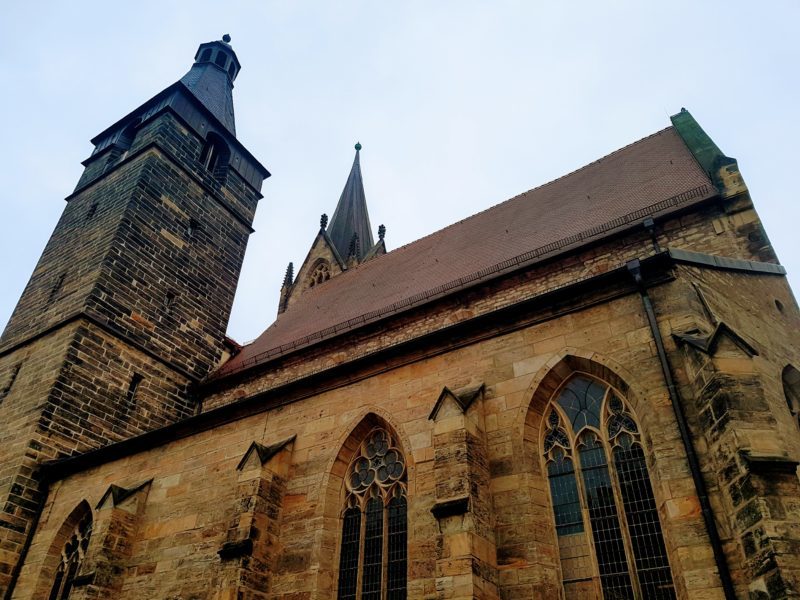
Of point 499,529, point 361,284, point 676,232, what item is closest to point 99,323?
point 361,284

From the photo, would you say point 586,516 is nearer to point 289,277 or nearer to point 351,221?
point 289,277

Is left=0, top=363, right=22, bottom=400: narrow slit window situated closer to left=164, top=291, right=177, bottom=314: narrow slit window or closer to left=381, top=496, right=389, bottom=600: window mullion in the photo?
left=164, top=291, right=177, bottom=314: narrow slit window

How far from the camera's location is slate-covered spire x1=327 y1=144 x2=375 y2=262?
26.0m

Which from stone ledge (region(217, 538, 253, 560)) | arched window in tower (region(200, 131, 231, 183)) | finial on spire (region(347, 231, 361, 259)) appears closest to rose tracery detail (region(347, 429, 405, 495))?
stone ledge (region(217, 538, 253, 560))

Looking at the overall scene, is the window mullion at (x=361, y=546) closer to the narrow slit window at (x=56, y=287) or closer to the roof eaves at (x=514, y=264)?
the roof eaves at (x=514, y=264)

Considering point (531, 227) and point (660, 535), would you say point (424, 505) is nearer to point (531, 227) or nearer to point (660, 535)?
point (660, 535)

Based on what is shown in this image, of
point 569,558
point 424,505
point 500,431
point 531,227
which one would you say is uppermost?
point 531,227

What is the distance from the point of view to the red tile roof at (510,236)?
433 inches

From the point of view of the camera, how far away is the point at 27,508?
37.6 ft

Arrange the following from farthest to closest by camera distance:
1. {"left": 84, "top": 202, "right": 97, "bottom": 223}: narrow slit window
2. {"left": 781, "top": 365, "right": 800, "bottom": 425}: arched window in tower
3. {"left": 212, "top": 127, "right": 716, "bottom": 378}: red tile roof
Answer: {"left": 84, "top": 202, "right": 97, "bottom": 223}: narrow slit window → {"left": 212, "top": 127, "right": 716, "bottom": 378}: red tile roof → {"left": 781, "top": 365, "right": 800, "bottom": 425}: arched window in tower

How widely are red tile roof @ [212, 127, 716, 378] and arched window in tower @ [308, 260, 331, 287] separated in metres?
6.83

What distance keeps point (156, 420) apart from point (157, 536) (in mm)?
5149

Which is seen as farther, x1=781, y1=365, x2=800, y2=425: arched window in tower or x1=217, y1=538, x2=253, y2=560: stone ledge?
x1=217, y1=538, x2=253, y2=560: stone ledge

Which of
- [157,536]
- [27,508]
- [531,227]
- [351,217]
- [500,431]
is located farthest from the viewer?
[351,217]
